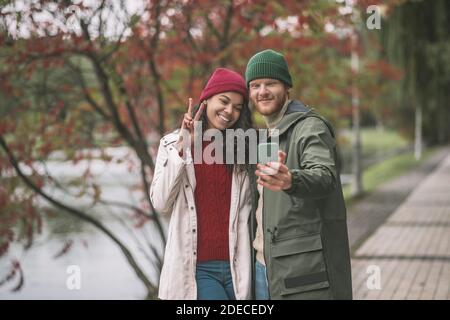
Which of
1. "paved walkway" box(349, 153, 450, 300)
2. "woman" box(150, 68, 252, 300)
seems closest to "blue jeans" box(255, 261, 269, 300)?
"woman" box(150, 68, 252, 300)

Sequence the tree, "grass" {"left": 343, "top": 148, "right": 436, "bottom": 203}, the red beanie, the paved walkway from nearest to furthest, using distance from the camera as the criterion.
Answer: the red beanie, the paved walkway, the tree, "grass" {"left": 343, "top": 148, "right": 436, "bottom": 203}

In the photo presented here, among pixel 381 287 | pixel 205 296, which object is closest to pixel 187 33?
pixel 381 287

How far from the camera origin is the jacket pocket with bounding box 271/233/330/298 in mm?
2416

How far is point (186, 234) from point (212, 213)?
0.14 m

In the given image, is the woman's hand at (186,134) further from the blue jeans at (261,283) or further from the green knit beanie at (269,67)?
the blue jeans at (261,283)

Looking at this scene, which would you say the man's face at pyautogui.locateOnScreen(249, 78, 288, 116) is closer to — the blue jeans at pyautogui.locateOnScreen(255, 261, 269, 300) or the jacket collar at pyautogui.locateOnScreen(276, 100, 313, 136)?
the jacket collar at pyautogui.locateOnScreen(276, 100, 313, 136)

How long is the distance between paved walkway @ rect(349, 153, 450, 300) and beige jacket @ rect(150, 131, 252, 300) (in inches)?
144

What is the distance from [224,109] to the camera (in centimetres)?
272

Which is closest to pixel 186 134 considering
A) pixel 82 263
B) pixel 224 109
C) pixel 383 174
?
pixel 224 109

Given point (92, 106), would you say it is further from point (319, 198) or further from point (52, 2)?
point (319, 198)

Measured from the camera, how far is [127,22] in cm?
577

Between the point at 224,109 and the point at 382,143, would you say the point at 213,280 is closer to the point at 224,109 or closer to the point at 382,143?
the point at 224,109

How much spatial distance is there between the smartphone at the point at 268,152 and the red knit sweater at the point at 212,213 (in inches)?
12.7

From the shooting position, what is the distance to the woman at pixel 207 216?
8.66 feet
